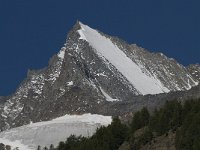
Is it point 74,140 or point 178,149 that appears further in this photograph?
point 74,140

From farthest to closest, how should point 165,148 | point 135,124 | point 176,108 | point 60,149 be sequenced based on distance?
point 60,149 → point 135,124 → point 176,108 → point 165,148

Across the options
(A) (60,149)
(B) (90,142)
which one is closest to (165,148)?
(B) (90,142)

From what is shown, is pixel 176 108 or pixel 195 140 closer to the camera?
pixel 195 140

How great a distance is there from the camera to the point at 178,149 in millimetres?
113062

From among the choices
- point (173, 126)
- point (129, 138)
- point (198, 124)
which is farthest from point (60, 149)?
point (198, 124)

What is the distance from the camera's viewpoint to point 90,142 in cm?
14062

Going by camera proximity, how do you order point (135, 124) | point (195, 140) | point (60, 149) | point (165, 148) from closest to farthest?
point (195, 140) < point (165, 148) < point (135, 124) < point (60, 149)

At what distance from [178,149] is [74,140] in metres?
53.5

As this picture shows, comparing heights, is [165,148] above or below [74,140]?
below

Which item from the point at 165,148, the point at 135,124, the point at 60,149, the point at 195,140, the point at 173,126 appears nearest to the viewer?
the point at 195,140

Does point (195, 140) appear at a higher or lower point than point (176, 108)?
lower

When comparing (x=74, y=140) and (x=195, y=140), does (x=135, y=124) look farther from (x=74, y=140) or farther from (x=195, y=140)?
(x=195, y=140)

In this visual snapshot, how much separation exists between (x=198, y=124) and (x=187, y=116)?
8223mm

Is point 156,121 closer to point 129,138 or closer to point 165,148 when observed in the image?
point 129,138
